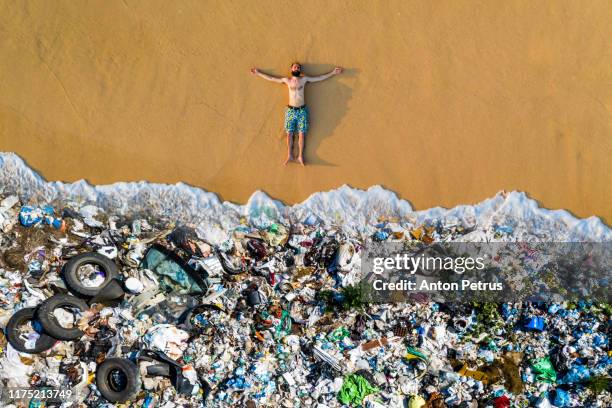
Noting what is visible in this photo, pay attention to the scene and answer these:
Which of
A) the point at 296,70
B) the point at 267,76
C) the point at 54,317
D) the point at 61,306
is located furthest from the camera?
the point at 267,76

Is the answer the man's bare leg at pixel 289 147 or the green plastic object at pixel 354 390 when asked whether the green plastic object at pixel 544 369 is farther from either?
the man's bare leg at pixel 289 147

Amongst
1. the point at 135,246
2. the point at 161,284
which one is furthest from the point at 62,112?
the point at 161,284

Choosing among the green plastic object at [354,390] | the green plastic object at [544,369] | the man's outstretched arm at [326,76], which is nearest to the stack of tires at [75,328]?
the green plastic object at [354,390]

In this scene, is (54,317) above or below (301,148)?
below

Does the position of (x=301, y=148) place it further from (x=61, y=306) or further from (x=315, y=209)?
(x=61, y=306)

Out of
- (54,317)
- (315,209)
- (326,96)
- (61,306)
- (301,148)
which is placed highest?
(326,96)

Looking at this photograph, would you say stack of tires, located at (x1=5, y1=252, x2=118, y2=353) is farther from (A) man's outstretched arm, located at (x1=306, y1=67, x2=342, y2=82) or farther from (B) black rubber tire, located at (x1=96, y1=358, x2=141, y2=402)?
(A) man's outstretched arm, located at (x1=306, y1=67, x2=342, y2=82)

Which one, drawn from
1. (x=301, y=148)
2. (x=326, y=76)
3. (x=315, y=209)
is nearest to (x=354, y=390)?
(x=315, y=209)
